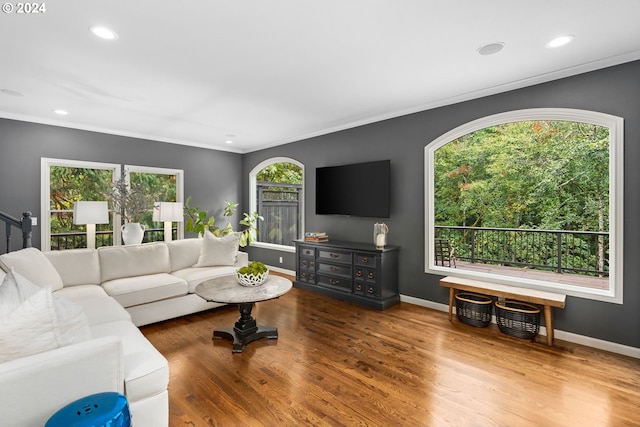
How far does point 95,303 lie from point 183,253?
5.14ft

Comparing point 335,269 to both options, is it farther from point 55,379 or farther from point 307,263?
point 55,379

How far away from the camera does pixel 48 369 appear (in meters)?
1.33

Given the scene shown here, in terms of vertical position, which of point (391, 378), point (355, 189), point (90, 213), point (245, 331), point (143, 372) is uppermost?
point (355, 189)

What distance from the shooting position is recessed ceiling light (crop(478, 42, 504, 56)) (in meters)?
2.53

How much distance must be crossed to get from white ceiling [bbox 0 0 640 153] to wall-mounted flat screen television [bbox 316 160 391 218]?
2.77 ft

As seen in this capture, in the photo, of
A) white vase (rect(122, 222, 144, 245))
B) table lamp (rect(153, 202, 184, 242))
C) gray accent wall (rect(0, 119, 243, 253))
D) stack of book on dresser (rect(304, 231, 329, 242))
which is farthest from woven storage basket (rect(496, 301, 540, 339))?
gray accent wall (rect(0, 119, 243, 253))

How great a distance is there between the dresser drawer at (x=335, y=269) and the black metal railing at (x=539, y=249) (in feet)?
6.95

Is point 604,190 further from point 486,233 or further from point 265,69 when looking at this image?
point 265,69

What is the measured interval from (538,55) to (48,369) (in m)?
3.96

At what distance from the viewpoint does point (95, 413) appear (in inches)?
48.6

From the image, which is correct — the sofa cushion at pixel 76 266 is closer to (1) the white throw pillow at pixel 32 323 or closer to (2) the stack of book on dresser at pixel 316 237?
(1) the white throw pillow at pixel 32 323

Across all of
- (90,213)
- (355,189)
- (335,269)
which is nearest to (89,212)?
(90,213)

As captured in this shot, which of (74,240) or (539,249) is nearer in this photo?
(74,240)

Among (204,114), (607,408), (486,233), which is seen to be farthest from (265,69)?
(486,233)
